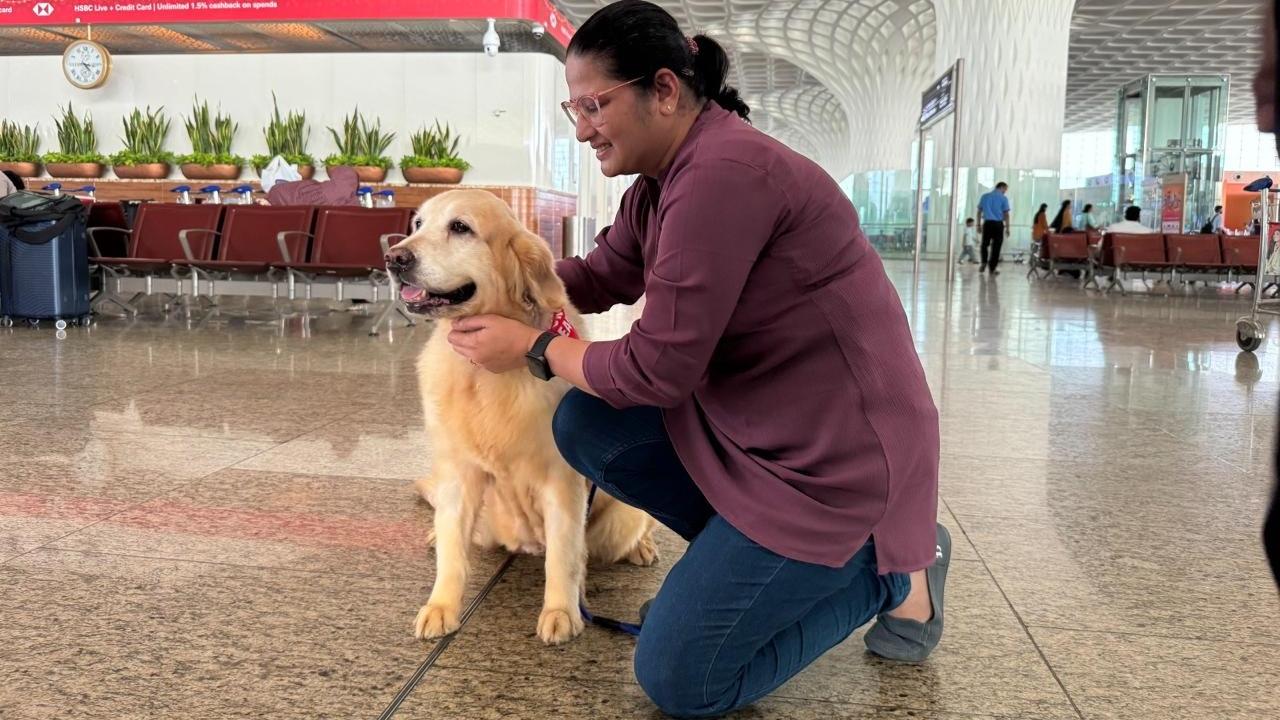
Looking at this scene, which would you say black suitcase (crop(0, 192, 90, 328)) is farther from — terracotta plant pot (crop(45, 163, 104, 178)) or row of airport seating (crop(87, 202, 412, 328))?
terracotta plant pot (crop(45, 163, 104, 178))

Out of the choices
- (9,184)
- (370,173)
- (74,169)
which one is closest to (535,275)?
(9,184)

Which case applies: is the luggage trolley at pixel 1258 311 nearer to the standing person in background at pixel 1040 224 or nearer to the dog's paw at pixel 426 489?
the dog's paw at pixel 426 489

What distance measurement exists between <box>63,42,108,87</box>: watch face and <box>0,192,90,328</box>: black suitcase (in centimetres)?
1044

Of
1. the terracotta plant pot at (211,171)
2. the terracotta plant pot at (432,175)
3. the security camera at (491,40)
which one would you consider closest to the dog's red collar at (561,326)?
the terracotta plant pot at (432,175)

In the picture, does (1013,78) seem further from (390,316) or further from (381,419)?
(381,419)

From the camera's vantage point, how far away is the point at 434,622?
2309mm

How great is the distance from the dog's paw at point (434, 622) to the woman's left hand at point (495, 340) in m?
0.62

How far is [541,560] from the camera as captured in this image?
2.89 meters

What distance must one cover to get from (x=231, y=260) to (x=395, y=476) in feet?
22.5

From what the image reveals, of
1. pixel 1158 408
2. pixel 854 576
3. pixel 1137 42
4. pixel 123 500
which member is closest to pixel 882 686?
pixel 854 576

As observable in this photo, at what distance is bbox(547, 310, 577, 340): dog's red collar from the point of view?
2.26m

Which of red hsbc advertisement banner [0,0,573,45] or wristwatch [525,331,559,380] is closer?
wristwatch [525,331,559,380]

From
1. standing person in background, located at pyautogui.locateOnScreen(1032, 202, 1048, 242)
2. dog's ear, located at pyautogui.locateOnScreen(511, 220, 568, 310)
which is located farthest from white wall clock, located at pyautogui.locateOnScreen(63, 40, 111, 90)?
standing person in background, located at pyautogui.locateOnScreen(1032, 202, 1048, 242)

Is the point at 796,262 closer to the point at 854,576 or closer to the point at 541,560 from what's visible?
the point at 854,576
